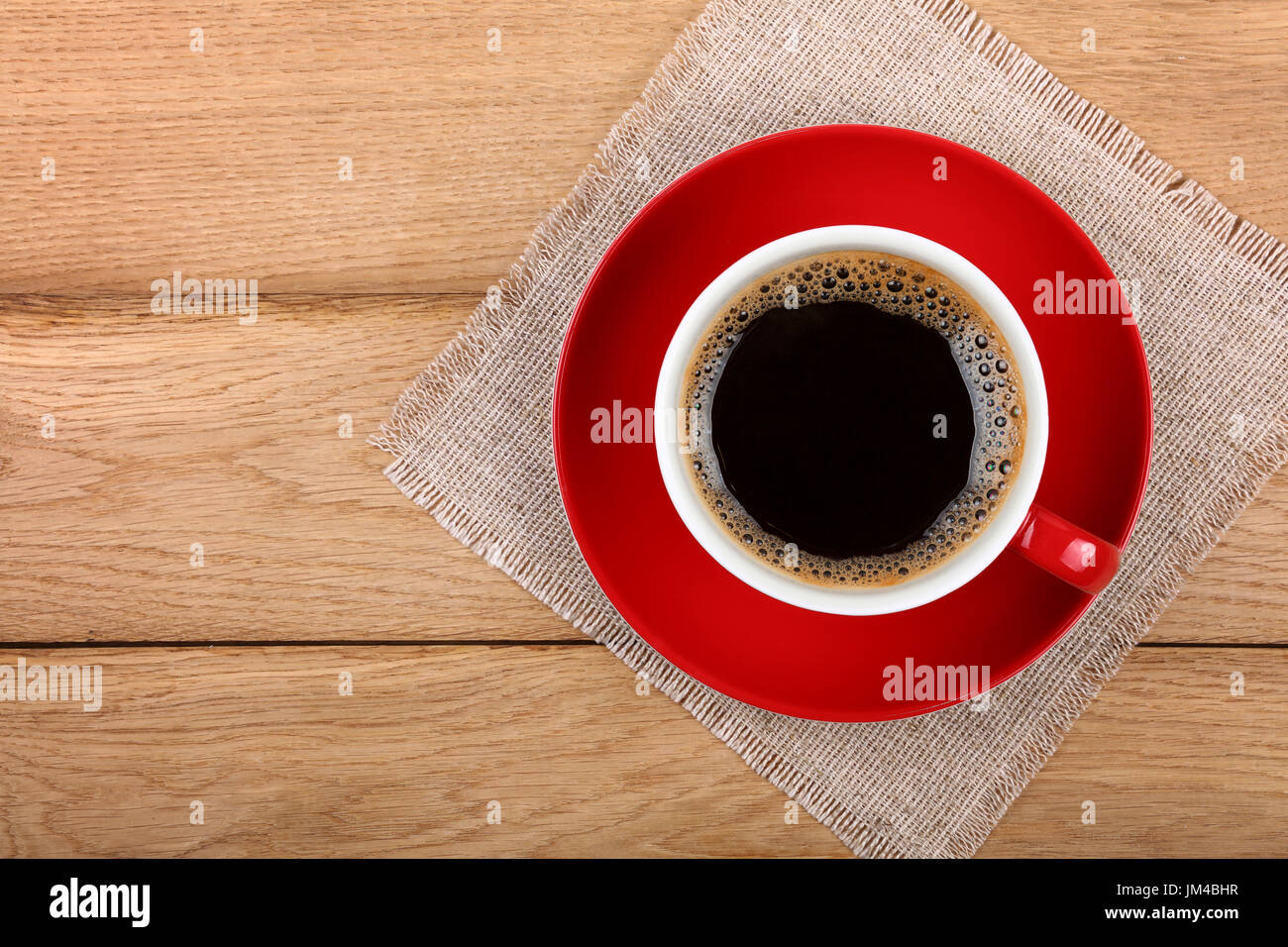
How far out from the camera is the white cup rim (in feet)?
2.22

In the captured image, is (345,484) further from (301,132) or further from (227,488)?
(301,132)

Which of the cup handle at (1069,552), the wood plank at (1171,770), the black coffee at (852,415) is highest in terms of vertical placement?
the black coffee at (852,415)

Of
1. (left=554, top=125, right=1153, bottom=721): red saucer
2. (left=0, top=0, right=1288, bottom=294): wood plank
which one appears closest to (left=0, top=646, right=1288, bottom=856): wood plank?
(left=554, top=125, right=1153, bottom=721): red saucer

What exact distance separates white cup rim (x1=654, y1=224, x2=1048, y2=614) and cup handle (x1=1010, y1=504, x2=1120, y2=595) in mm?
16

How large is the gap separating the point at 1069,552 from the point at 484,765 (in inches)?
22.5

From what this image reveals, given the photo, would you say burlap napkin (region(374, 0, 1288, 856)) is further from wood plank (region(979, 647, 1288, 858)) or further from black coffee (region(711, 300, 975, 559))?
black coffee (region(711, 300, 975, 559))

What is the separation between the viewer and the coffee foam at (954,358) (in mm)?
747

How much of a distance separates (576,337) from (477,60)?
33cm

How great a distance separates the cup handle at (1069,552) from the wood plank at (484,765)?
11.0 inches

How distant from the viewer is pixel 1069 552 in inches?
25.7

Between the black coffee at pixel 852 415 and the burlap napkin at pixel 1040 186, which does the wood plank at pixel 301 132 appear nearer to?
the burlap napkin at pixel 1040 186

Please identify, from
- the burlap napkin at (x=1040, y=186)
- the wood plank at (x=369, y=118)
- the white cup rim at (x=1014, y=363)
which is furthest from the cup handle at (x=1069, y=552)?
the wood plank at (x=369, y=118)

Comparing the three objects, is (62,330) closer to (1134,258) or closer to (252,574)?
(252,574)

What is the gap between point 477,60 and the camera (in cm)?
→ 87
